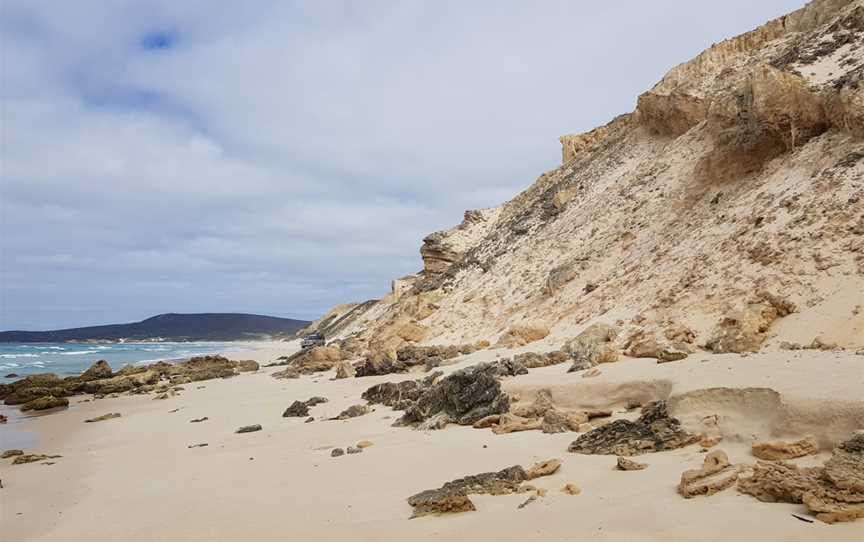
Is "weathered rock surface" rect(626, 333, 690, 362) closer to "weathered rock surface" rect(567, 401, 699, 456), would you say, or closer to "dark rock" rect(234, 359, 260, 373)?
"weathered rock surface" rect(567, 401, 699, 456)

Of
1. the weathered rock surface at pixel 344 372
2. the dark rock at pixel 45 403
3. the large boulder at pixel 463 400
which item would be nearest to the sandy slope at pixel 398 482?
the large boulder at pixel 463 400

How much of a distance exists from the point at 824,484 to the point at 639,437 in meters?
2.16

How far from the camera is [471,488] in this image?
16.4 feet

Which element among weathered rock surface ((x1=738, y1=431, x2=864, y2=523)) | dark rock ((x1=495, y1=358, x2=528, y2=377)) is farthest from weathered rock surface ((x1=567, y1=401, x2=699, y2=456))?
dark rock ((x1=495, y1=358, x2=528, y2=377))

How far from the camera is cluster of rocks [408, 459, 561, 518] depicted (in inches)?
180

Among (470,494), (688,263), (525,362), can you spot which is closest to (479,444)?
(470,494)

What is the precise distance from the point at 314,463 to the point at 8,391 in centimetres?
1815

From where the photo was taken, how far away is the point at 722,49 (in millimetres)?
20672

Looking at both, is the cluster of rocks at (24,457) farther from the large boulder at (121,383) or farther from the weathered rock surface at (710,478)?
the large boulder at (121,383)

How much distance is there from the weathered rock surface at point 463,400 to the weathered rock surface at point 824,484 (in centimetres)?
424

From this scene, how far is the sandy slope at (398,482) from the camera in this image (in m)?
3.92

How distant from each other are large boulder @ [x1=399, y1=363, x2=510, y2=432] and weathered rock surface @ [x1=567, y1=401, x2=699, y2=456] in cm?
212

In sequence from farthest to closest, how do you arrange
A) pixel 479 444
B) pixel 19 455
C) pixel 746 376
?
pixel 19 455 → pixel 479 444 → pixel 746 376

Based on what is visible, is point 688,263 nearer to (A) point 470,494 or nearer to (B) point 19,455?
(A) point 470,494
